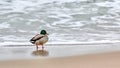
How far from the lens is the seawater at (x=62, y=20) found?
22.9 ft

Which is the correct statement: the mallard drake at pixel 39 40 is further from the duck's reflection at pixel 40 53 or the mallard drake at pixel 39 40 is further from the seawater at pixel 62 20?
the seawater at pixel 62 20

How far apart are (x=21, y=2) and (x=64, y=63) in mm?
6150

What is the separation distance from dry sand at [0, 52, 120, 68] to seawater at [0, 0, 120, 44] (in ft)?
3.94

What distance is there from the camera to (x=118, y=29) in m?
7.52

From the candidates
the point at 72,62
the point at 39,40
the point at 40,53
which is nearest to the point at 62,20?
the point at 39,40

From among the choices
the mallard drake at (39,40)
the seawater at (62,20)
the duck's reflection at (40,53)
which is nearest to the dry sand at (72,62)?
the duck's reflection at (40,53)

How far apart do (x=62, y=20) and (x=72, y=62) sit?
3241 mm

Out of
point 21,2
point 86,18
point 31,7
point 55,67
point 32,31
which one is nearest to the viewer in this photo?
point 55,67

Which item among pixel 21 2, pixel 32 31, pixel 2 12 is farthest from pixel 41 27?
pixel 21 2

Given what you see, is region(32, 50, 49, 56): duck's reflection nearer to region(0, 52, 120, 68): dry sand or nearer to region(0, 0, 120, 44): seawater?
region(0, 52, 120, 68): dry sand

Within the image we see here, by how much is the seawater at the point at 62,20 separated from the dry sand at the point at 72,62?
1.20m

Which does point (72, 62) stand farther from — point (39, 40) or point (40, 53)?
point (39, 40)

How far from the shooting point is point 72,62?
17.1 ft

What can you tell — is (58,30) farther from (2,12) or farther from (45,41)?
(2,12)
